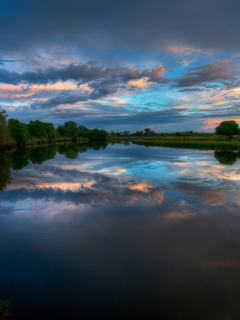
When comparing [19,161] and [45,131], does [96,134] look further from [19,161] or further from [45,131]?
[19,161]

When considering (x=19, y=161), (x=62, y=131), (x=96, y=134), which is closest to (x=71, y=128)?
(x=62, y=131)

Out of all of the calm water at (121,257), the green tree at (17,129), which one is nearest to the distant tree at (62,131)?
the green tree at (17,129)

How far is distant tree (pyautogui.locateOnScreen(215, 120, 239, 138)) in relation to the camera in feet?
266

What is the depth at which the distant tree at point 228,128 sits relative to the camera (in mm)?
81000

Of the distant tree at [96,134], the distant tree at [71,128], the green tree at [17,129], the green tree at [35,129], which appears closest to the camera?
the green tree at [17,129]

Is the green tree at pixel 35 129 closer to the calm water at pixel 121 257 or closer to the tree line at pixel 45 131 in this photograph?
the tree line at pixel 45 131

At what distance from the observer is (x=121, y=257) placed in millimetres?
4504

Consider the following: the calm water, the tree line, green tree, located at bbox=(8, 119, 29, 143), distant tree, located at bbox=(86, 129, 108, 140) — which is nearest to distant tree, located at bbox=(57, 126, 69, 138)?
the tree line

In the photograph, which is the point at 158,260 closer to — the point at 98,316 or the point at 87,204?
the point at 98,316

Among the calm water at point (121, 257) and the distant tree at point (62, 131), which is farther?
the distant tree at point (62, 131)

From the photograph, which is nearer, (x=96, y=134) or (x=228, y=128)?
(x=228, y=128)

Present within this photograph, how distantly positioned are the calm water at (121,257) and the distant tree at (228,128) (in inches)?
3334

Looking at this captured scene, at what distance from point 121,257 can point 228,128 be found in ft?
301

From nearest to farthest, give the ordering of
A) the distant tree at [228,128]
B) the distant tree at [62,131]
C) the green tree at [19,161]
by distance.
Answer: the green tree at [19,161] → the distant tree at [228,128] → the distant tree at [62,131]
